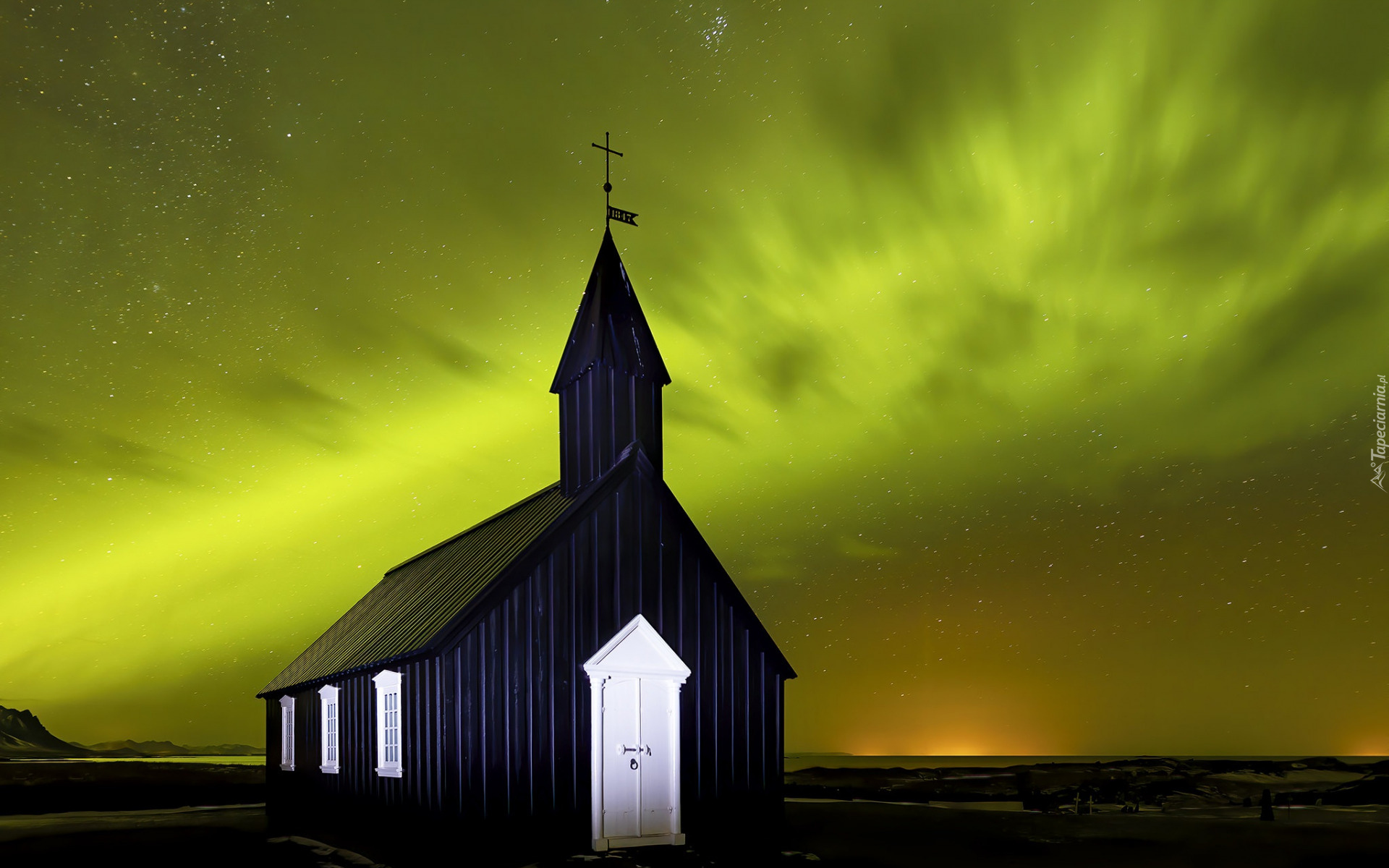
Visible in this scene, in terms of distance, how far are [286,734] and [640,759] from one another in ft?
38.5

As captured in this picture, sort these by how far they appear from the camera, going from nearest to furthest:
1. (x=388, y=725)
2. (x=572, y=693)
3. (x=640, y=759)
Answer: (x=572, y=693) → (x=640, y=759) → (x=388, y=725)

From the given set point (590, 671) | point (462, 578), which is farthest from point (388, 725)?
point (590, 671)

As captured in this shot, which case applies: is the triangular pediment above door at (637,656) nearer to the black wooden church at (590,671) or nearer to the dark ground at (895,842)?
the black wooden church at (590,671)

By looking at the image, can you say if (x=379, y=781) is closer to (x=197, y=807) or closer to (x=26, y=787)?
(x=197, y=807)

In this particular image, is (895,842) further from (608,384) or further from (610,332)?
(610,332)

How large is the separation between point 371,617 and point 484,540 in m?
3.47

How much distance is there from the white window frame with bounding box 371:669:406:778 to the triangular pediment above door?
2838 mm

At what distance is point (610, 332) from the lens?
1728 centimetres

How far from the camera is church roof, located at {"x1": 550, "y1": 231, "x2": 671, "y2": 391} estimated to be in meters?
17.2

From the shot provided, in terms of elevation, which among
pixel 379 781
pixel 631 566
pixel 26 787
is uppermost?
pixel 631 566

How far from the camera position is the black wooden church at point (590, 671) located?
544 inches

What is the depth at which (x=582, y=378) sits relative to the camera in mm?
17578

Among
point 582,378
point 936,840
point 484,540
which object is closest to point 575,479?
point 582,378

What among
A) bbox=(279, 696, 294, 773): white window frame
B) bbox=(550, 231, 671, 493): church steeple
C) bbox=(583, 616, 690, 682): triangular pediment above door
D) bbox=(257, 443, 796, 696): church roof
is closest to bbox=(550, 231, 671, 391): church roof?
bbox=(550, 231, 671, 493): church steeple
